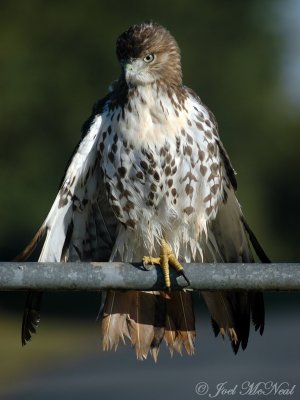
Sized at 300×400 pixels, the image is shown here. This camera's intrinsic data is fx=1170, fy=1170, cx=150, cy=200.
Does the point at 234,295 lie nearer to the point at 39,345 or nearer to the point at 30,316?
the point at 30,316

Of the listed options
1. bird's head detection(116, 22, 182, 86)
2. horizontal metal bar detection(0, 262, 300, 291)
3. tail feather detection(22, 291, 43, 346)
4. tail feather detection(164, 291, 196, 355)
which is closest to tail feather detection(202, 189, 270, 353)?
tail feather detection(164, 291, 196, 355)

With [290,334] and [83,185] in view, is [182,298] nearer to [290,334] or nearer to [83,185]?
[83,185]

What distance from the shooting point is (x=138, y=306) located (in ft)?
18.4

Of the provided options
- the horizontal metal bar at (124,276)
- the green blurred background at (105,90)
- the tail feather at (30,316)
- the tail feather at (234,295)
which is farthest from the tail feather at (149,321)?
the green blurred background at (105,90)

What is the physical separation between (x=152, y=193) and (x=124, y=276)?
6.24 feet

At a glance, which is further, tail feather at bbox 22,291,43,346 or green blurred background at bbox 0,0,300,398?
green blurred background at bbox 0,0,300,398

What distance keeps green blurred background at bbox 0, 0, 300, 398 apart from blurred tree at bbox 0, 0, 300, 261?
21 mm

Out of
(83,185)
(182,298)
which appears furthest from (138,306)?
(83,185)

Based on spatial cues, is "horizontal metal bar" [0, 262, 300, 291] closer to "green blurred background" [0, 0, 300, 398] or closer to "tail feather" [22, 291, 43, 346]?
"tail feather" [22, 291, 43, 346]

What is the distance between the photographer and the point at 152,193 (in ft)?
18.1

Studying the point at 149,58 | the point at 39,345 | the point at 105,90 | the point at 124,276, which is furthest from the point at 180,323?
the point at 39,345

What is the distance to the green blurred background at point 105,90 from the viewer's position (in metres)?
18.0

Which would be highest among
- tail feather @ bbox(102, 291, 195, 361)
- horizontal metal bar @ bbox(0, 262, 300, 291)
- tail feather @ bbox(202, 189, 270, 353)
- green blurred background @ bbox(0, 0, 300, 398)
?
horizontal metal bar @ bbox(0, 262, 300, 291)

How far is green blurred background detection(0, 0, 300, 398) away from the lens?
18.0 meters
